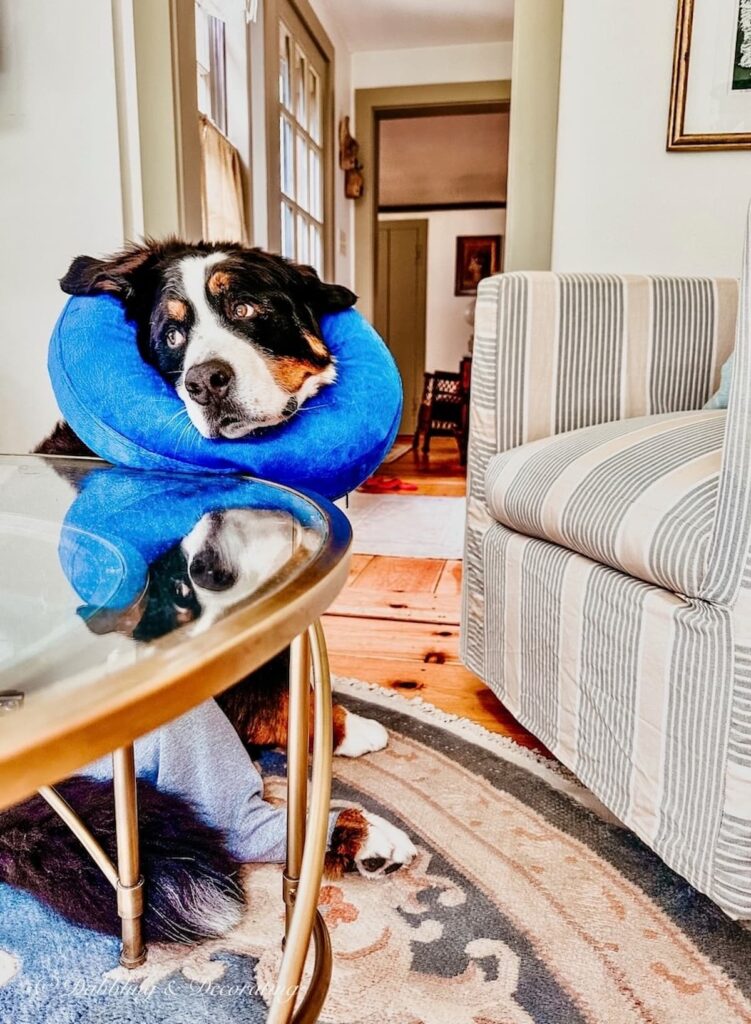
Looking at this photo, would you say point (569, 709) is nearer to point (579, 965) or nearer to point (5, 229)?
point (579, 965)

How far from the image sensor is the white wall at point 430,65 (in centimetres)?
346

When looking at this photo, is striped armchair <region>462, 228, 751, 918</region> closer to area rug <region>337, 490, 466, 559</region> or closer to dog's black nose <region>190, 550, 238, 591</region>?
dog's black nose <region>190, 550, 238, 591</region>

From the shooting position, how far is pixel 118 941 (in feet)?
2.01

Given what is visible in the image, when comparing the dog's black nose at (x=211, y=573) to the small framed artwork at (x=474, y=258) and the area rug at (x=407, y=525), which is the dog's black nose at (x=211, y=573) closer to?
the area rug at (x=407, y=525)

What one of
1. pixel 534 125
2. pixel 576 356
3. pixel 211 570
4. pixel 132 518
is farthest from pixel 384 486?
pixel 211 570

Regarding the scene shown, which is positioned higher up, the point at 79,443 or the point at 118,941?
the point at 79,443

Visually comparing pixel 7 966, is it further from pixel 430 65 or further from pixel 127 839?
pixel 430 65

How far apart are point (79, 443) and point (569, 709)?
2.31ft

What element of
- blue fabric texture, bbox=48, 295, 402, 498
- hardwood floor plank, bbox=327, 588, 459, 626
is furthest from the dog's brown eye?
hardwood floor plank, bbox=327, 588, 459, 626

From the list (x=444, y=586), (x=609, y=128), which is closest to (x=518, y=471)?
(x=444, y=586)

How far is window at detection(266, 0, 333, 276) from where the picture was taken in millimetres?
2533

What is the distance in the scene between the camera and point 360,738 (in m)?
0.97

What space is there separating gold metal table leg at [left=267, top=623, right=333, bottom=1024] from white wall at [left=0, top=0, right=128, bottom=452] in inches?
58.9

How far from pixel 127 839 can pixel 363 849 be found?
27 cm
